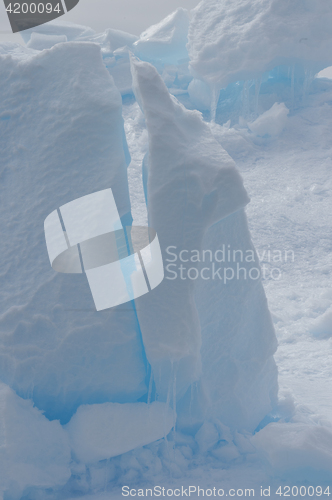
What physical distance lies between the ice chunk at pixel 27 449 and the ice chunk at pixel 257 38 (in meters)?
5.41

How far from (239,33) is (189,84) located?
1.51m

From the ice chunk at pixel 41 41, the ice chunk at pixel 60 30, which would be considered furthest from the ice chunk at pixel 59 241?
the ice chunk at pixel 60 30

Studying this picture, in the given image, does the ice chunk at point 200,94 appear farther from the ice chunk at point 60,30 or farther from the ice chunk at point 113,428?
the ice chunk at point 113,428

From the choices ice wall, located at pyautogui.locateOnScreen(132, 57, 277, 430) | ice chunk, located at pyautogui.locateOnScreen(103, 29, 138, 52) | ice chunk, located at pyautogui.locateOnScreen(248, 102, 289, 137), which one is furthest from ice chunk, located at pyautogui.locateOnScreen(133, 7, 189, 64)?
ice wall, located at pyautogui.locateOnScreen(132, 57, 277, 430)

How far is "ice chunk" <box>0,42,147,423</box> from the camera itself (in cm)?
186

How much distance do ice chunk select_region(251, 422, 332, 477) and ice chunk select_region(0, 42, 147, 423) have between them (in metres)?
0.60

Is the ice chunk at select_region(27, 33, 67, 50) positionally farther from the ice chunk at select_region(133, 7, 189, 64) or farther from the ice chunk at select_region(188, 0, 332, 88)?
the ice chunk at select_region(188, 0, 332, 88)

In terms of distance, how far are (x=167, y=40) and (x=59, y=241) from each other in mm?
6350

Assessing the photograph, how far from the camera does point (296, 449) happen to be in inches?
74.2

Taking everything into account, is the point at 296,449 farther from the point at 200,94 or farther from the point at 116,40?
the point at 116,40

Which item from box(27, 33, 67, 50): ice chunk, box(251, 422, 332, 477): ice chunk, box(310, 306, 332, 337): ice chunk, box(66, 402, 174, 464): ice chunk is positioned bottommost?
box(310, 306, 332, 337): ice chunk

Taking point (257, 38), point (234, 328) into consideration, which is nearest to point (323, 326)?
point (234, 328)

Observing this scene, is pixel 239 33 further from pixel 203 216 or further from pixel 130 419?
pixel 130 419

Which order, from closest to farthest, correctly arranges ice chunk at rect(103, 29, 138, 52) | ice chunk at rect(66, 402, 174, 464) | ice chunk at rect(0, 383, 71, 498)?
ice chunk at rect(0, 383, 71, 498) → ice chunk at rect(66, 402, 174, 464) → ice chunk at rect(103, 29, 138, 52)
